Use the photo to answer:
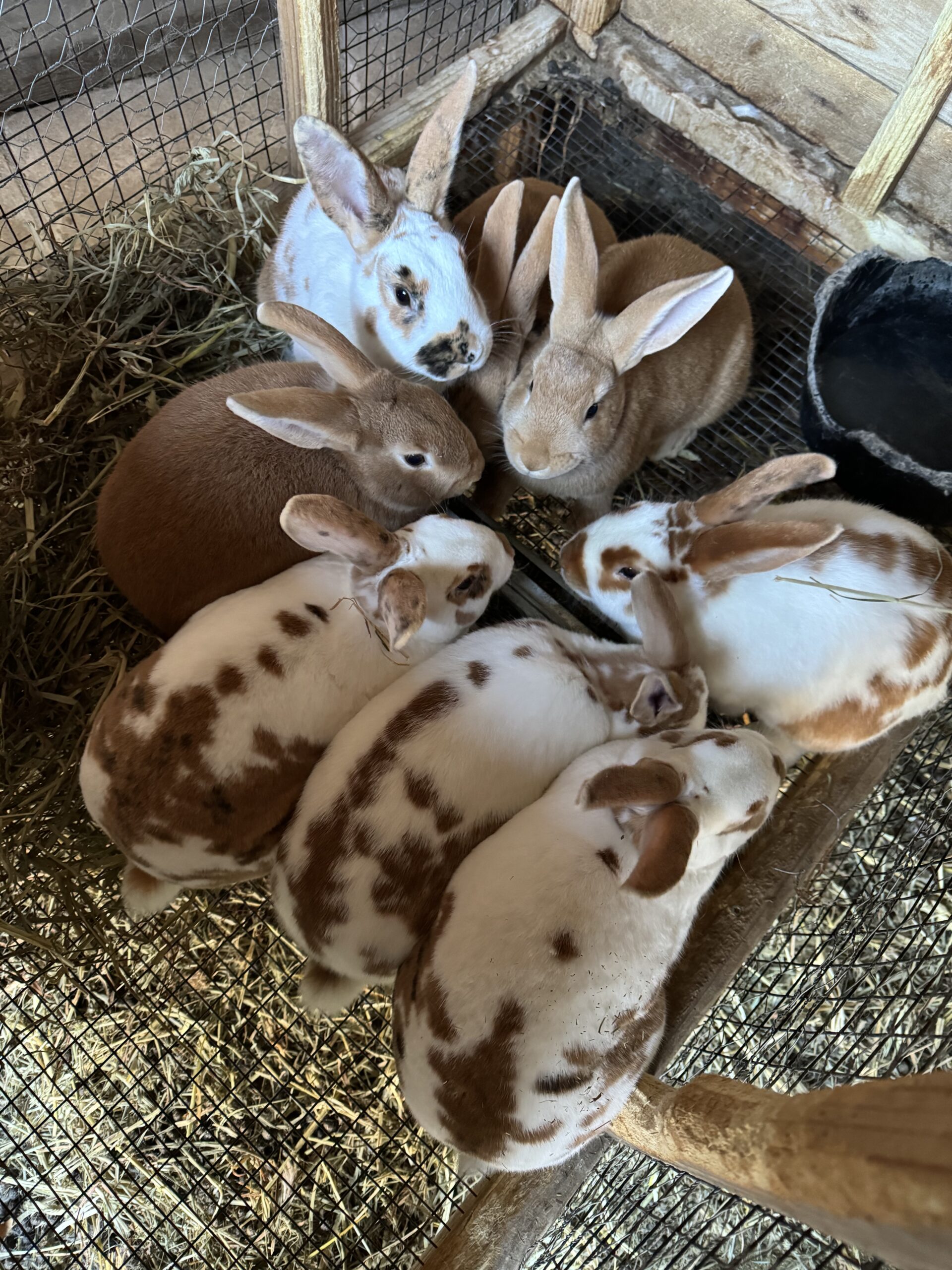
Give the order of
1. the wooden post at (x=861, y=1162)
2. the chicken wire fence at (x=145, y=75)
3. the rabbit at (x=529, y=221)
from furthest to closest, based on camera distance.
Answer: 1. the chicken wire fence at (x=145, y=75)
2. the rabbit at (x=529, y=221)
3. the wooden post at (x=861, y=1162)

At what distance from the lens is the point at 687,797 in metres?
2.10

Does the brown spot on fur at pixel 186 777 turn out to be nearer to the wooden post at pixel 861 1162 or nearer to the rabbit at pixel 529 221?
the wooden post at pixel 861 1162

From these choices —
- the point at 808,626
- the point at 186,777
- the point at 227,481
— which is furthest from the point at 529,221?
the point at 186,777

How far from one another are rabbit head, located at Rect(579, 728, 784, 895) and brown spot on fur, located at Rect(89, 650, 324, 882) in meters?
0.78

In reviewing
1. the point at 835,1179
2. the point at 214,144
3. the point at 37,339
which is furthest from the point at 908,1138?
the point at 214,144

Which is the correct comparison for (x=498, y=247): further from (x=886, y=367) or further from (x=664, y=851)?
(x=664, y=851)

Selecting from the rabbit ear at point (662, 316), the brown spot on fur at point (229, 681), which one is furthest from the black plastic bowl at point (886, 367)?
the brown spot on fur at point (229, 681)

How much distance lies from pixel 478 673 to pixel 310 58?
2167 millimetres

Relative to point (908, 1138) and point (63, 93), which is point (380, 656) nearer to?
point (908, 1138)

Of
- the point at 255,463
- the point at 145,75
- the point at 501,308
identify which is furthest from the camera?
the point at 145,75

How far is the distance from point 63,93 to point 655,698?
395 centimetres

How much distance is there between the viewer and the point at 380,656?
2398 mm

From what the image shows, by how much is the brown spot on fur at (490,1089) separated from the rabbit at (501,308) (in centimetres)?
188

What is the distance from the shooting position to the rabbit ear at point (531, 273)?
9.24ft
